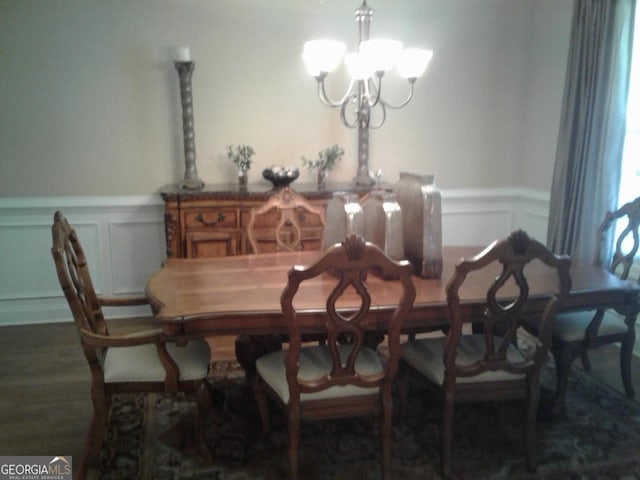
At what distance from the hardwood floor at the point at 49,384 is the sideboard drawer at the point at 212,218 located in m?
0.77

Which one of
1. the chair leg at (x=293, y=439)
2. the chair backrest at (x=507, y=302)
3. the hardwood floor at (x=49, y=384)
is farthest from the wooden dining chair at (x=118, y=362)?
the chair backrest at (x=507, y=302)

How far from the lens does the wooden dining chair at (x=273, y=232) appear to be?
248cm

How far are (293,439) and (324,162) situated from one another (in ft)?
7.69

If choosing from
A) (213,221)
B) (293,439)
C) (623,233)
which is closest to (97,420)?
(293,439)

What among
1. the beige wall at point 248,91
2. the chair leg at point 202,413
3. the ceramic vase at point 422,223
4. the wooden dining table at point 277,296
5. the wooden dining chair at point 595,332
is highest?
the beige wall at point 248,91

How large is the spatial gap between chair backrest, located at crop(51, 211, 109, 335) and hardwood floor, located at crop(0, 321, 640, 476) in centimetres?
54

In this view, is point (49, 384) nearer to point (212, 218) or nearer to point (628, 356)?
point (212, 218)

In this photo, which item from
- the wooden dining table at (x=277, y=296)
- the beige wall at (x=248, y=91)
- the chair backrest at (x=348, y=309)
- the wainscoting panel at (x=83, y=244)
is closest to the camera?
the chair backrest at (x=348, y=309)

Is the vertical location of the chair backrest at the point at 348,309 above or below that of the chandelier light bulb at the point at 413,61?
below

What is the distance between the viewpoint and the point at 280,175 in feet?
12.2

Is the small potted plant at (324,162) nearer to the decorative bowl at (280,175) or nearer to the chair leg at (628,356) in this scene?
the decorative bowl at (280,175)

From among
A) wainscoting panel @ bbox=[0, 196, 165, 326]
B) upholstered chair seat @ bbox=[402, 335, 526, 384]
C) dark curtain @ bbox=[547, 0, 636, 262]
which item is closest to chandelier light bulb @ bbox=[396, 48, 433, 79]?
upholstered chair seat @ bbox=[402, 335, 526, 384]

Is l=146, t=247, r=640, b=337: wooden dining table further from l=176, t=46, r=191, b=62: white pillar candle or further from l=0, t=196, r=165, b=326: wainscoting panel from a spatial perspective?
l=176, t=46, r=191, b=62: white pillar candle

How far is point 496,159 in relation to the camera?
4.45m
